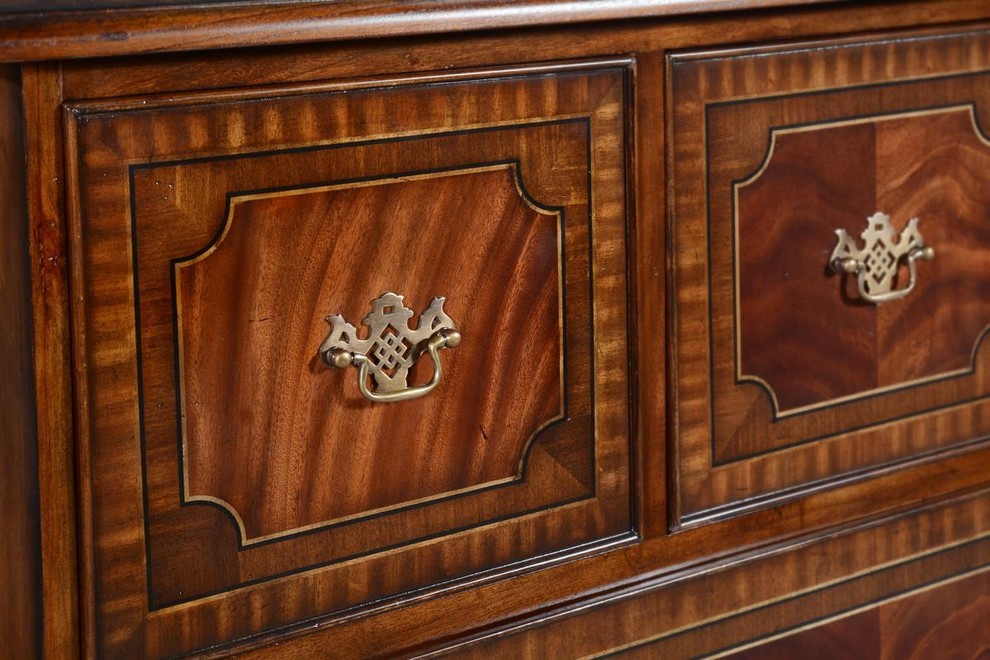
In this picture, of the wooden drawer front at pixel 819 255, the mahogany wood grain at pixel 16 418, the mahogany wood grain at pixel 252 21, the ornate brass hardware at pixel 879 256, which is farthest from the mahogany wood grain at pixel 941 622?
the mahogany wood grain at pixel 16 418

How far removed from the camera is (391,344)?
828 mm

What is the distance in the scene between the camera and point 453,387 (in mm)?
859

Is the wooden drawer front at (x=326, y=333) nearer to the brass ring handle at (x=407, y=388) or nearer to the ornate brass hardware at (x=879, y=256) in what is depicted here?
the brass ring handle at (x=407, y=388)

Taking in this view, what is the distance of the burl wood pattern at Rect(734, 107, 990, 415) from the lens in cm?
95

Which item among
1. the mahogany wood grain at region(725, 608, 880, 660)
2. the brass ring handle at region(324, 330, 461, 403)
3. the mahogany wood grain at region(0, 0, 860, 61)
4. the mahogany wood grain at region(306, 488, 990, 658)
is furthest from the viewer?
the mahogany wood grain at region(725, 608, 880, 660)

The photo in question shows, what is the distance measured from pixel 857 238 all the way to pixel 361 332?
35 centimetres

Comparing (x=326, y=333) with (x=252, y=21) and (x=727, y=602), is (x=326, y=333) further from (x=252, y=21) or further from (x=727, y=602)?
(x=727, y=602)

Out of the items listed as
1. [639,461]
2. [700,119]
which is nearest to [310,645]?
[639,461]

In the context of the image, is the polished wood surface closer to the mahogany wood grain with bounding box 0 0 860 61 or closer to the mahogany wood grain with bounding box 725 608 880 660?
the mahogany wood grain with bounding box 725 608 880 660

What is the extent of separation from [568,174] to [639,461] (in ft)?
0.60

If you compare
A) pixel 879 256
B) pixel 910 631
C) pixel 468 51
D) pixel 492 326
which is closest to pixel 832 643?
pixel 910 631

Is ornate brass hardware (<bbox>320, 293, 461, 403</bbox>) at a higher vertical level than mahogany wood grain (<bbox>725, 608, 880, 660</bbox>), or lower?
higher

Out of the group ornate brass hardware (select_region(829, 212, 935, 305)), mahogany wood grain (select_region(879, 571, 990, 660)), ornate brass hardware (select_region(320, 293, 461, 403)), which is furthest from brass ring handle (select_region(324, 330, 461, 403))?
mahogany wood grain (select_region(879, 571, 990, 660))

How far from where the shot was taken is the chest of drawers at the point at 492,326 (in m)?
0.74
